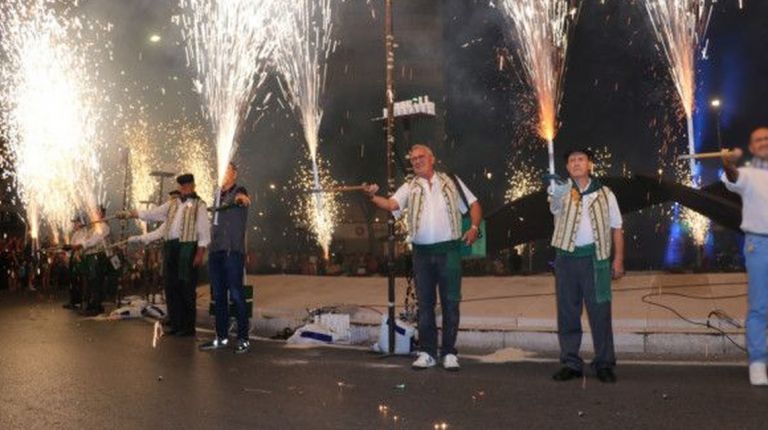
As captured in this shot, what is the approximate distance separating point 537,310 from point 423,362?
2840 mm

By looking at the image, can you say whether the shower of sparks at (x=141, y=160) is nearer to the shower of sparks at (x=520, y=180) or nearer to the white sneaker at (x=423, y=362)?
the white sneaker at (x=423, y=362)

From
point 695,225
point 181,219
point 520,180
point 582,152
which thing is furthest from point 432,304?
point 520,180

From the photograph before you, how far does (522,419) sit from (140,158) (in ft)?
97.6

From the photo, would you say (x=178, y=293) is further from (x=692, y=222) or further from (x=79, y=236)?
(x=692, y=222)

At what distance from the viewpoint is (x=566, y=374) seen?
249 inches

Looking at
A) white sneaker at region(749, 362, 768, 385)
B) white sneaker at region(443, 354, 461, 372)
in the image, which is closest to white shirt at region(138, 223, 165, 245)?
white sneaker at region(443, 354, 461, 372)

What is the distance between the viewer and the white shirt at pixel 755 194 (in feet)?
20.6

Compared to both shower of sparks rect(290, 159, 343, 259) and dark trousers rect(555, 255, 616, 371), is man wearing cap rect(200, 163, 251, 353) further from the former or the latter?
shower of sparks rect(290, 159, 343, 259)

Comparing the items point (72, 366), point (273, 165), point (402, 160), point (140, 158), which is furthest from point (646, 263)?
point (72, 366)

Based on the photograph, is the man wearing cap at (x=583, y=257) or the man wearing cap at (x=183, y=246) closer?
the man wearing cap at (x=583, y=257)

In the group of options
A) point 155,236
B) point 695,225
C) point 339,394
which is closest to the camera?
point 339,394

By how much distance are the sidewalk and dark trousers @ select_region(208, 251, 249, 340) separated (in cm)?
137

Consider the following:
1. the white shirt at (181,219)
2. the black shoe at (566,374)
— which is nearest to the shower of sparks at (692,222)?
the white shirt at (181,219)

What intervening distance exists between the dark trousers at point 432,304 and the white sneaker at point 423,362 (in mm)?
67
